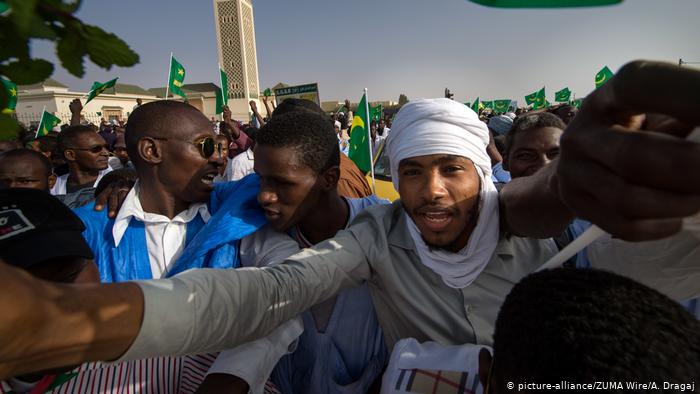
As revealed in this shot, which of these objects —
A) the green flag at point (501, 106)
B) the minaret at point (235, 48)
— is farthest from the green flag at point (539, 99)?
the minaret at point (235, 48)

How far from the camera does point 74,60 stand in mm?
536

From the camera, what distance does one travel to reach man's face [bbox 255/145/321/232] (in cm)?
189

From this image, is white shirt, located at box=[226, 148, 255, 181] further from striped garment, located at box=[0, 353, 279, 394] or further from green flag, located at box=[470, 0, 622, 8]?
green flag, located at box=[470, 0, 622, 8]

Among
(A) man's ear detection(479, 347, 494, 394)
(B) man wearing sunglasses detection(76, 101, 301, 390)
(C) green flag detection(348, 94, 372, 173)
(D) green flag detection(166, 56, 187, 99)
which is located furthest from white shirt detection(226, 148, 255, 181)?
(A) man's ear detection(479, 347, 494, 394)

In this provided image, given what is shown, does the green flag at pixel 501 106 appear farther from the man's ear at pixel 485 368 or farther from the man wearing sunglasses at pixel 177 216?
the man's ear at pixel 485 368

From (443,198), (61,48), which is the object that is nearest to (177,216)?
(443,198)

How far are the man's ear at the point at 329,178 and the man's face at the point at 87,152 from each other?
10.9ft

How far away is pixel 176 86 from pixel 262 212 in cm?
677

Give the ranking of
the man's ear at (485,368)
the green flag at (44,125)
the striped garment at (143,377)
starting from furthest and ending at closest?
the green flag at (44,125) < the striped garment at (143,377) < the man's ear at (485,368)

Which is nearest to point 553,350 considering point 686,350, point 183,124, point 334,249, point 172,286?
point 686,350

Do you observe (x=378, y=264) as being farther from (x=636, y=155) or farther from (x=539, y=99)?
(x=539, y=99)

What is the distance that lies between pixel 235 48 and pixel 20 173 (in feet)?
191

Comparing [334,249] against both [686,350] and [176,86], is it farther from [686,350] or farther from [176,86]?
[176,86]

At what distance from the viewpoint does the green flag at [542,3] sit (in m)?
0.59
